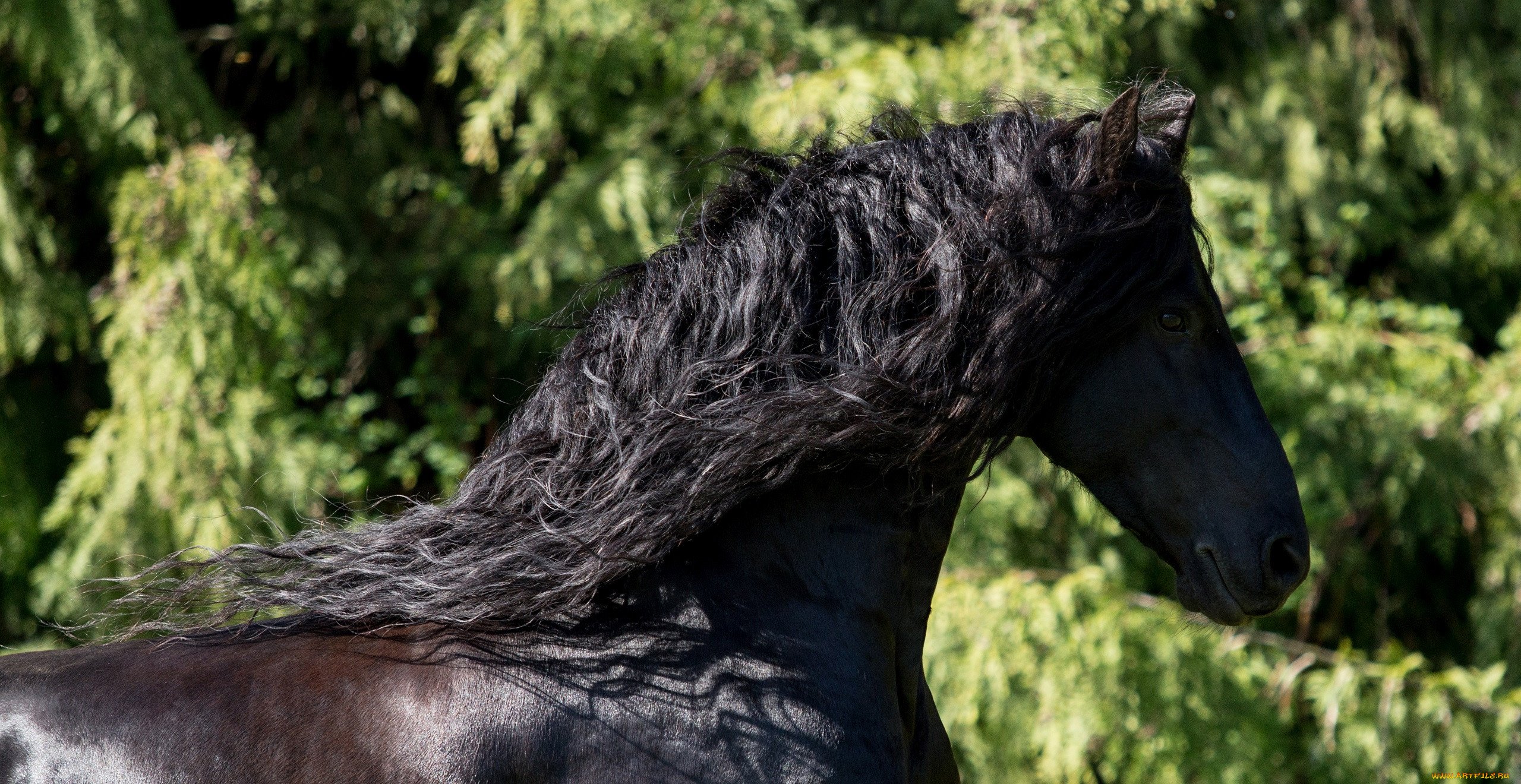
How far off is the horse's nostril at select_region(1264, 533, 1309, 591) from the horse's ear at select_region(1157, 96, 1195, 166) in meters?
0.53

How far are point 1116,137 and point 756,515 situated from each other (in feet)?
2.14

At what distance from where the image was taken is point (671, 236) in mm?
3357

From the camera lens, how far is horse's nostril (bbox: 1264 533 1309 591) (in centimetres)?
143

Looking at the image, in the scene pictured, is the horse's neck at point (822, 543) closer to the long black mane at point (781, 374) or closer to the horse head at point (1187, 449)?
the long black mane at point (781, 374)

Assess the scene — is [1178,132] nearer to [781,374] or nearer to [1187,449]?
[1187,449]

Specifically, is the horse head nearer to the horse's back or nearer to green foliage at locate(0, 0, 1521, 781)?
the horse's back

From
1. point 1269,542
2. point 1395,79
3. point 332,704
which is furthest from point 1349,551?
point 332,704

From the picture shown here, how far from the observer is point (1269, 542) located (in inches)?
56.4

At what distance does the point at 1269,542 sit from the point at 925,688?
1.64 ft

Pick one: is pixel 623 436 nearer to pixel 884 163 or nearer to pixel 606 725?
pixel 606 725

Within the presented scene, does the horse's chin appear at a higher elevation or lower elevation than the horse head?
lower

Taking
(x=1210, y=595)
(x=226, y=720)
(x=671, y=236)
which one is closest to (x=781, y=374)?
(x=1210, y=595)

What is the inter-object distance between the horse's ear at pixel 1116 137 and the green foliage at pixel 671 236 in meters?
1.99

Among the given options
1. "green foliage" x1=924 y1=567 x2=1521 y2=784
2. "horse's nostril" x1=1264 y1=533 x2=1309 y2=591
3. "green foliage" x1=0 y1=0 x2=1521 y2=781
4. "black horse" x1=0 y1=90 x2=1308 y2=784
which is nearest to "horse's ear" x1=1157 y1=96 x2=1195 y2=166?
"black horse" x1=0 y1=90 x2=1308 y2=784
